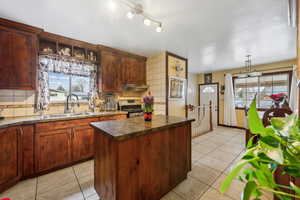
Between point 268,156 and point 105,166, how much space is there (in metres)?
1.45

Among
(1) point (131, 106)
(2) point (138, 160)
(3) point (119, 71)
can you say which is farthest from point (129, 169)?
(3) point (119, 71)

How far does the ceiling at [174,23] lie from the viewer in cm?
176

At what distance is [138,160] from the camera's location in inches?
54.7

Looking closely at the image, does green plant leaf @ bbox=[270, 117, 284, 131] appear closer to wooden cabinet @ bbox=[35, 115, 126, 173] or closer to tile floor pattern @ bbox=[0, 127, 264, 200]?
tile floor pattern @ bbox=[0, 127, 264, 200]

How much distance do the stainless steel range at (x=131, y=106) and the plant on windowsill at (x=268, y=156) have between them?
3.09 m

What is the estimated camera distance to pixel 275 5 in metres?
1.74

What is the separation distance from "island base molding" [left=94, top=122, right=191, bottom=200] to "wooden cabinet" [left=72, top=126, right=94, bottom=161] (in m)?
1.07

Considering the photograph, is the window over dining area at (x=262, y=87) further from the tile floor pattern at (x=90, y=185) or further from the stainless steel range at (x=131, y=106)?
the stainless steel range at (x=131, y=106)

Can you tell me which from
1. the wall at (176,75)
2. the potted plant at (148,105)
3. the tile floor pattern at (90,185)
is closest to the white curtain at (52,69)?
the tile floor pattern at (90,185)

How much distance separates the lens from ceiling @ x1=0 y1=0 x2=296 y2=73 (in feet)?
5.79

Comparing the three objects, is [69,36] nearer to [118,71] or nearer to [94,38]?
[94,38]

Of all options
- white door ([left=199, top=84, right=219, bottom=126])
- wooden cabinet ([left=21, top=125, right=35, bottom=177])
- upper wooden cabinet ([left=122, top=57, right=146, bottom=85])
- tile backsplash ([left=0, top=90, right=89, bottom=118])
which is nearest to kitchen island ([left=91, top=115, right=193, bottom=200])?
wooden cabinet ([left=21, top=125, right=35, bottom=177])

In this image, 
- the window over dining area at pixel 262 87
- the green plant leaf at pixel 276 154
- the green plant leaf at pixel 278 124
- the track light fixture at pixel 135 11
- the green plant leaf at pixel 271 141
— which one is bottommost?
the green plant leaf at pixel 276 154

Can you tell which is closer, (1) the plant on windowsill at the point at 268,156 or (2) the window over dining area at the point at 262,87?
(1) the plant on windowsill at the point at 268,156
